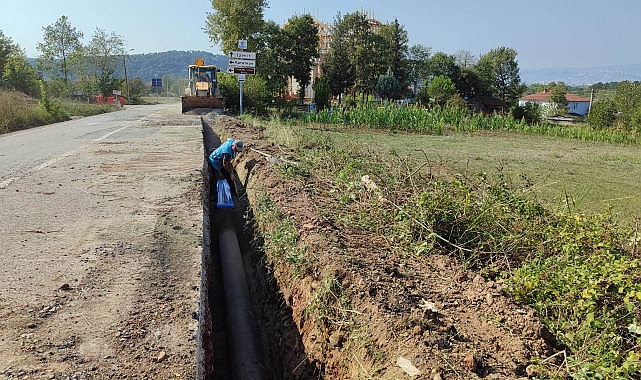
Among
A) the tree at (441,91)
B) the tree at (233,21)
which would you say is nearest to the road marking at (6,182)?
the tree at (233,21)

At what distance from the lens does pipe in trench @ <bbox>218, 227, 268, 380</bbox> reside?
12.8 ft

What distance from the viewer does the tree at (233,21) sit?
88.6ft

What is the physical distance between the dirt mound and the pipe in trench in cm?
35

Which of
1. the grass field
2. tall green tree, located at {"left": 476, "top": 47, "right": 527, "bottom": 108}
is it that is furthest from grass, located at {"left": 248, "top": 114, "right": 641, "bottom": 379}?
tall green tree, located at {"left": 476, "top": 47, "right": 527, "bottom": 108}

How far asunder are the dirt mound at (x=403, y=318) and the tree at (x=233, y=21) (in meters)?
25.3

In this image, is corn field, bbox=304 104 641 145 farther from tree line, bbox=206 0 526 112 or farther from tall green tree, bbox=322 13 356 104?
tall green tree, bbox=322 13 356 104

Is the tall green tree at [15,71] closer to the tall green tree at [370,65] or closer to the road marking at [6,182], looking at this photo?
the tall green tree at [370,65]

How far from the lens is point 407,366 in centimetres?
256

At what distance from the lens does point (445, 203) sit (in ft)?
13.8

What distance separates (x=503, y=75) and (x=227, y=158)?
1805 inches

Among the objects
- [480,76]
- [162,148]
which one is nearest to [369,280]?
[162,148]

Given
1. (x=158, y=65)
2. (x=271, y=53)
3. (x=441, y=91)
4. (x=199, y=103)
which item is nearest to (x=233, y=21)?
(x=271, y=53)

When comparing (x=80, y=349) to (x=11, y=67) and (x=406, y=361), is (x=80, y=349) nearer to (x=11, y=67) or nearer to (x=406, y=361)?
(x=406, y=361)

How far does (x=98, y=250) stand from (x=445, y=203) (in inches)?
127
